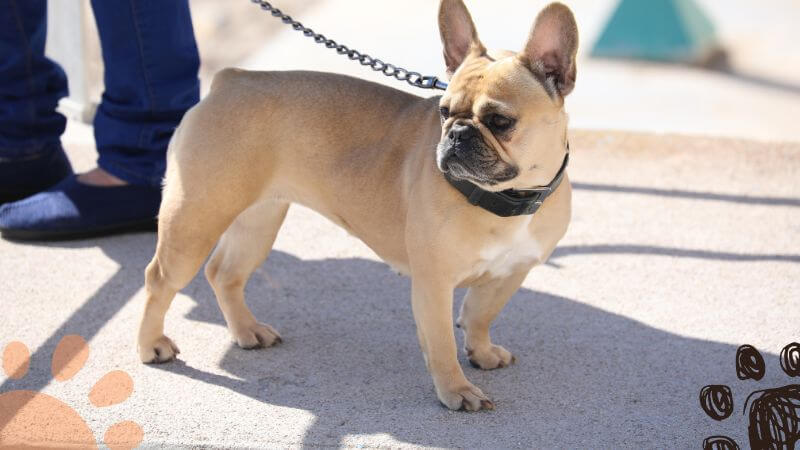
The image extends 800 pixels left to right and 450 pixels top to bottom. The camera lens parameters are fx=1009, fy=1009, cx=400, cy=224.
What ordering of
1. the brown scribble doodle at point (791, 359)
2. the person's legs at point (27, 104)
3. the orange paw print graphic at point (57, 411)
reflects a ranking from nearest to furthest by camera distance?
the orange paw print graphic at point (57, 411) < the brown scribble doodle at point (791, 359) < the person's legs at point (27, 104)

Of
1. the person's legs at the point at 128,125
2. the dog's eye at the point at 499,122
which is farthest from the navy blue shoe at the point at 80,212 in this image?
the dog's eye at the point at 499,122

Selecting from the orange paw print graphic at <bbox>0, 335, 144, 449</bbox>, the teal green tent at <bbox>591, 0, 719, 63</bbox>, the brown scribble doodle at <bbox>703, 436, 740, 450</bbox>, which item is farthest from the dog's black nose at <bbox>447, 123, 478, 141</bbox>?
the teal green tent at <bbox>591, 0, 719, 63</bbox>

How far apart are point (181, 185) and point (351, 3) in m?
6.11

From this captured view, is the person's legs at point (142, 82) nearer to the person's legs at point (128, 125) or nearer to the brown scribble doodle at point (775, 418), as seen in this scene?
the person's legs at point (128, 125)

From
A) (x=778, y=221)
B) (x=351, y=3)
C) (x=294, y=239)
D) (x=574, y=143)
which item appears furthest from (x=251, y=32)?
(x=778, y=221)

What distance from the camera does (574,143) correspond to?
575 centimetres

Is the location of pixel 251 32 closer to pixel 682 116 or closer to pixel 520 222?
pixel 682 116

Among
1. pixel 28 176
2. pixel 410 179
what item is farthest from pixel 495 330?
pixel 28 176

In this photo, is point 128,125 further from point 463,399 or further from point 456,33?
point 463,399

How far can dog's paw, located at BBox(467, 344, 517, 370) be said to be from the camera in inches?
139

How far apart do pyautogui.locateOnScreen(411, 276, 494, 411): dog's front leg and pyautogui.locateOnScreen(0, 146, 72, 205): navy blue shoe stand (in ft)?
8.25

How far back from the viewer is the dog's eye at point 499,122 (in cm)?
294

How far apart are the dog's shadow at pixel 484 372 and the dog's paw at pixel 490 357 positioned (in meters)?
0.03

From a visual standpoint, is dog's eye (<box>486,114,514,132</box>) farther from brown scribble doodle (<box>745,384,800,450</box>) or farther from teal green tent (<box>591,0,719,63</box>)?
teal green tent (<box>591,0,719,63</box>)
